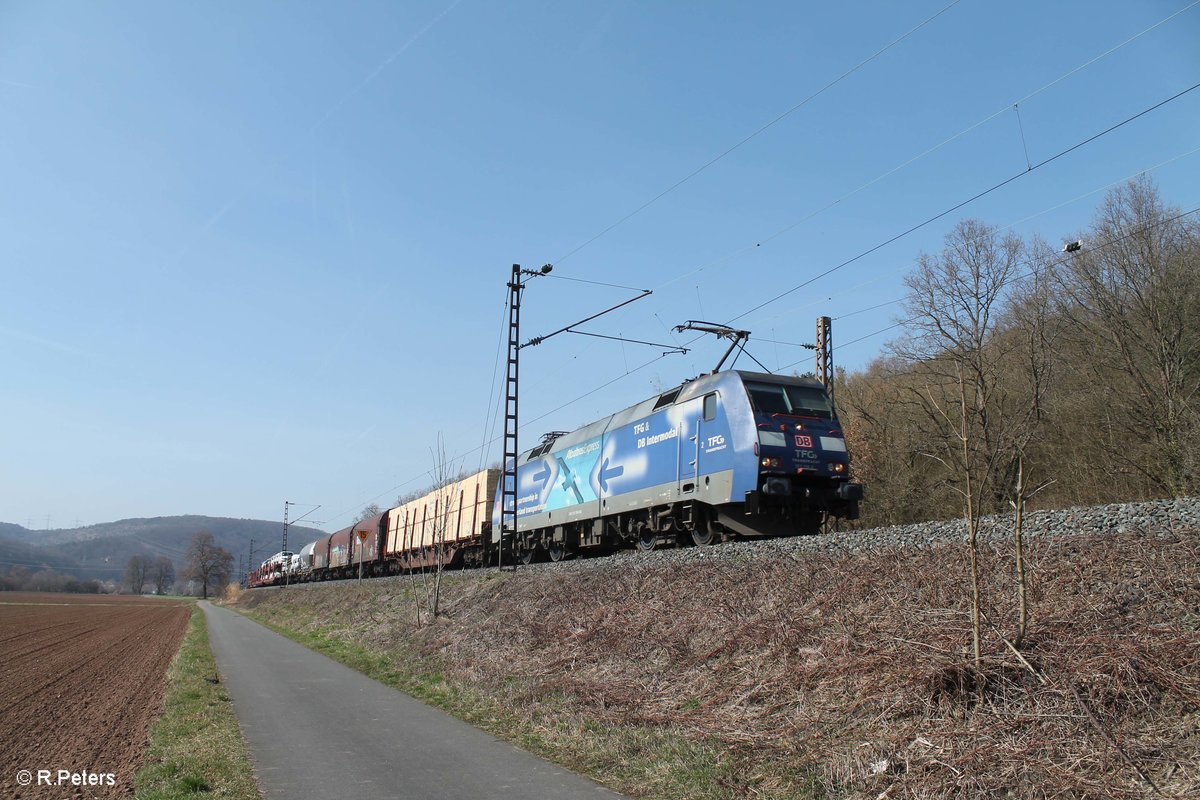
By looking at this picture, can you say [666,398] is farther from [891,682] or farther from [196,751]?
[196,751]

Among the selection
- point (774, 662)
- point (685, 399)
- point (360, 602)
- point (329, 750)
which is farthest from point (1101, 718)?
point (360, 602)

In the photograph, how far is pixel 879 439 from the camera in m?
30.9

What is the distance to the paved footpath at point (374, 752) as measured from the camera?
6.37 m

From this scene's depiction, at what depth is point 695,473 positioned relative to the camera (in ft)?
52.6

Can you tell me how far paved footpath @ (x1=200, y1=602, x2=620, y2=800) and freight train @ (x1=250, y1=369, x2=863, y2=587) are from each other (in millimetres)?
6973

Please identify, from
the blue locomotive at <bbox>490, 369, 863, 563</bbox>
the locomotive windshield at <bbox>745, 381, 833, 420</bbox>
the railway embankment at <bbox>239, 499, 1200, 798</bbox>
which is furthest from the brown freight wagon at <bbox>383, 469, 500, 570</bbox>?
the railway embankment at <bbox>239, 499, 1200, 798</bbox>

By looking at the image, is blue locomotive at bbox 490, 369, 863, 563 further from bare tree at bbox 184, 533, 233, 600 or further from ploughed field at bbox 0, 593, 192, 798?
bare tree at bbox 184, 533, 233, 600

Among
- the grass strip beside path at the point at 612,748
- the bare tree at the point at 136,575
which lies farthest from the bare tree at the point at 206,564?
the grass strip beside path at the point at 612,748

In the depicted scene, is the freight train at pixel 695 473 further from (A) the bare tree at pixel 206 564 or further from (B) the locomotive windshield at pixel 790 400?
(A) the bare tree at pixel 206 564

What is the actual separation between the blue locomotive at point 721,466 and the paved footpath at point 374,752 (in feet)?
22.8

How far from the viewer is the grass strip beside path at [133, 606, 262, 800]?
A: 6.52 metres

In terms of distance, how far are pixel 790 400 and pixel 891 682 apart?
9560mm

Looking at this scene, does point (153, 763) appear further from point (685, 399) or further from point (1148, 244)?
point (1148, 244)

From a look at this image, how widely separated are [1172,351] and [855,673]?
63.3 feet
